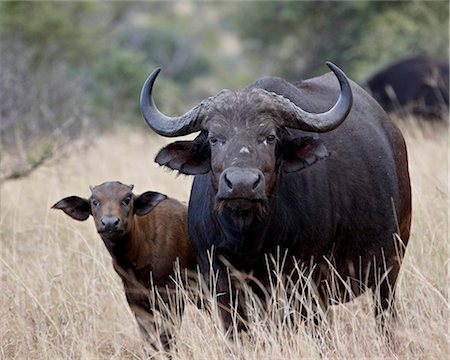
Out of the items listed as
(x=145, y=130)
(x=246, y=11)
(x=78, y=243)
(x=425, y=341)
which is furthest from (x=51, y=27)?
(x=425, y=341)

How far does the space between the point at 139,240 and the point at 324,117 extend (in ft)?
6.54

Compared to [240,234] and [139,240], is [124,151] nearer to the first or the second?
[139,240]

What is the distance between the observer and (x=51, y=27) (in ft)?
73.2

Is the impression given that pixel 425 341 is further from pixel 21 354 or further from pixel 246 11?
pixel 246 11

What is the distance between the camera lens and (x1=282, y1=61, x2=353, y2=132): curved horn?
6512mm

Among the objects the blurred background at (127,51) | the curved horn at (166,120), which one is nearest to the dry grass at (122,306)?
the curved horn at (166,120)

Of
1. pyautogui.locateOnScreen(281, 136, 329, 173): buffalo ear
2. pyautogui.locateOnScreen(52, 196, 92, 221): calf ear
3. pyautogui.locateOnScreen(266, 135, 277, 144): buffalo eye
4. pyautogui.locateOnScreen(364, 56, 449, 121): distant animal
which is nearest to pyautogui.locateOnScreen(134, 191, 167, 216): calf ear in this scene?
pyautogui.locateOnScreen(52, 196, 92, 221): calf ear

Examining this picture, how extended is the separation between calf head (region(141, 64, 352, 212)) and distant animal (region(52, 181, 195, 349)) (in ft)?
3.25

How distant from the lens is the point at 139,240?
7.89 metres

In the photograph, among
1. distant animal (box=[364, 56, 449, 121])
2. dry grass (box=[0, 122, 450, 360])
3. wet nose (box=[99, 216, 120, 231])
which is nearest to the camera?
dry grass (box=[0, 122, 450, 360])

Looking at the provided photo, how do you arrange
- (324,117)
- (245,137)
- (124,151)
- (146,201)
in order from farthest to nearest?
(124,151), (146,201), (324,117), (245,137)

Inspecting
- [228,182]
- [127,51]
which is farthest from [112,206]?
[127,51]

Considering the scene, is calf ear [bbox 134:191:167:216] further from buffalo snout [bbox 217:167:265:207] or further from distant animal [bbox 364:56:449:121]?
distant animal [bbox 364:56:449:121]

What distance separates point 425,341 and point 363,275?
181 cm
